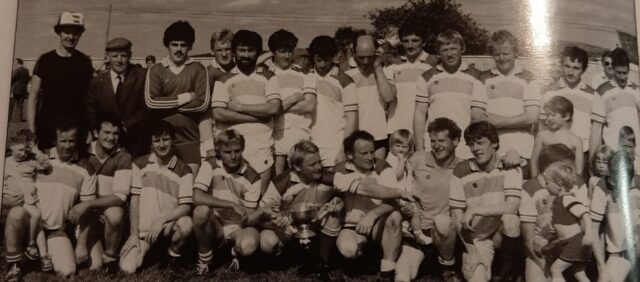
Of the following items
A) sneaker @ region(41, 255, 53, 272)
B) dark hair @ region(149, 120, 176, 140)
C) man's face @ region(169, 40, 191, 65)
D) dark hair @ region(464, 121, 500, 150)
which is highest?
man's face @ region(169, 40, 191, 65)

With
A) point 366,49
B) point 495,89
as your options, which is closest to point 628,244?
point 495,89

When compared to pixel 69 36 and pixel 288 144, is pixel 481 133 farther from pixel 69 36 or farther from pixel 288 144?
pixel 69 36

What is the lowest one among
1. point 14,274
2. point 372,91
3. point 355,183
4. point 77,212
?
point 14,274

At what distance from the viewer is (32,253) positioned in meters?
2.48

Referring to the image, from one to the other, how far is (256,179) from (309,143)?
26 cm

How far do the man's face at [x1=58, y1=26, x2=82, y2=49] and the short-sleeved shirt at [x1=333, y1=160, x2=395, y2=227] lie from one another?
1208mm

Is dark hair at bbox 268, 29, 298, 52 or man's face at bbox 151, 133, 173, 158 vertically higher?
dark hair at bbox 268, 29, 298, 52

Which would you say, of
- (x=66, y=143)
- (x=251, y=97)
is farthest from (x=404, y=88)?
(x=66, y=143)

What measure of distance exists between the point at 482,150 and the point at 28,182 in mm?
1808

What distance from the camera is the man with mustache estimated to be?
8.48 feet

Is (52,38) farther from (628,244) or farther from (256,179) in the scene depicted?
(628,244)

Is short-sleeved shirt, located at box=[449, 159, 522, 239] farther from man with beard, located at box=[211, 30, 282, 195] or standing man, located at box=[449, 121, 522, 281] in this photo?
man with beard, located at box=[211, 30, 282, 195]

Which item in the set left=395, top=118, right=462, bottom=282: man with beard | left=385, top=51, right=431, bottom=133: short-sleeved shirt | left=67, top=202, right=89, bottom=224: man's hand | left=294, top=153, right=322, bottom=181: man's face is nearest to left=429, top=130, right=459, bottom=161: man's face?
left=395, top=118, right=462, bottom=282: man with beard

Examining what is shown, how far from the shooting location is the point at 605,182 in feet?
8.36
